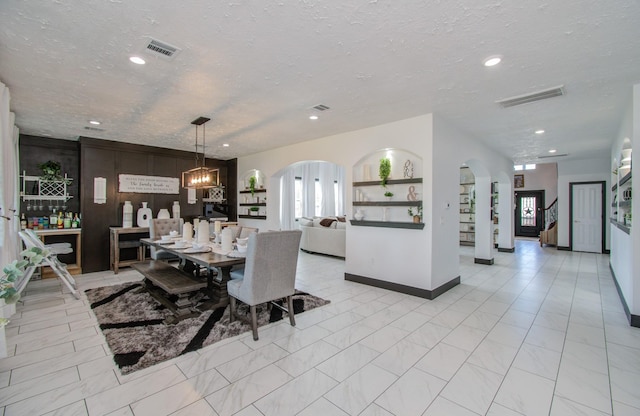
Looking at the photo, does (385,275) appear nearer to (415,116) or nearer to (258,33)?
(415,116)

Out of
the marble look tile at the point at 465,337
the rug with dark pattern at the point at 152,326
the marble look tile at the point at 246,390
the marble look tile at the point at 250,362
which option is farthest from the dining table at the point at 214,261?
the marble look tile at the point at 465,337

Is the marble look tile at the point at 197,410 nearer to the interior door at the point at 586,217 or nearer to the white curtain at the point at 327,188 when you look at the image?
the white curtain at the point at 327,188

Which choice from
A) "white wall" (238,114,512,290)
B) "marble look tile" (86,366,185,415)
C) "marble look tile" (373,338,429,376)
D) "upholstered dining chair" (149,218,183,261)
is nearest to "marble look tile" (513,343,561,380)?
"marble look tile" (373,338,429,376)

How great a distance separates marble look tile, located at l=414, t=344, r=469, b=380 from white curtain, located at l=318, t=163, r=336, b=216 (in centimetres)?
851

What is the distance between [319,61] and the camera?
2547 millimetres

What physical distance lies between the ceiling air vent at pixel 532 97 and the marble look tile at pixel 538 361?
105 inches

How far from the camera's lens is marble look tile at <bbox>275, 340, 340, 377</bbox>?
235cm

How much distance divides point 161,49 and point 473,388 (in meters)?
3.56

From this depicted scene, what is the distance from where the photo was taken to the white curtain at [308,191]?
Answer: 1055 centimetres

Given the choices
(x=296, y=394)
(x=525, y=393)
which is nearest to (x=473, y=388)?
(x=525, y=393)

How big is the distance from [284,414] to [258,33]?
263 centimetres

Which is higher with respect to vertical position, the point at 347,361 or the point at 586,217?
the point at 586,217

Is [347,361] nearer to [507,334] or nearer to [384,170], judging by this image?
[507,334]

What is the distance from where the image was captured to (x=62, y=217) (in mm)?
5660
